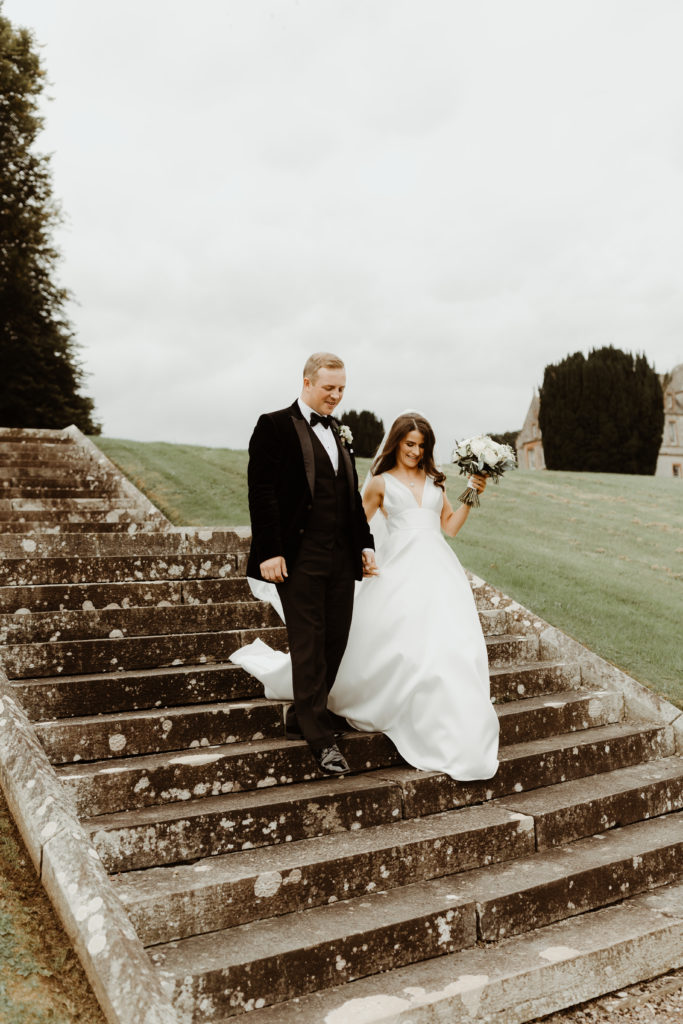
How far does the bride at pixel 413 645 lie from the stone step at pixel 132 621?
650mm

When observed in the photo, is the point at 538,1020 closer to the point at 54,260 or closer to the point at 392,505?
the point at 392,505

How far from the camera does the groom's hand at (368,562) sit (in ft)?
14.1

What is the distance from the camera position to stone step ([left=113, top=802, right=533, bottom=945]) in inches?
122

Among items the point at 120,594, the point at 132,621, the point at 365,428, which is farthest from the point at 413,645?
the point at 365,428

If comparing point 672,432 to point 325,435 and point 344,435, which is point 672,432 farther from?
point 325,435

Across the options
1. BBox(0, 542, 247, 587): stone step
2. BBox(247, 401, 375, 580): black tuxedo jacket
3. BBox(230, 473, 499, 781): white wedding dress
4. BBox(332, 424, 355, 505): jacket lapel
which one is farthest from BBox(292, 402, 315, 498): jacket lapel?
BBox(0, 542, 247, 587): stone step

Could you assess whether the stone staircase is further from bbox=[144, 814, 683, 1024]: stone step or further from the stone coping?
the stone coping

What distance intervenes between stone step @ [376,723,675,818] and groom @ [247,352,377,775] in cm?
43

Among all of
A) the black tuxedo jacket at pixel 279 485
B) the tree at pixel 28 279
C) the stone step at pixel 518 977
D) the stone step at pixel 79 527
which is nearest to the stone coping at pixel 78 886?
the stone step at pixel 518 977

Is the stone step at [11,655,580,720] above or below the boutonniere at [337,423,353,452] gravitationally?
below

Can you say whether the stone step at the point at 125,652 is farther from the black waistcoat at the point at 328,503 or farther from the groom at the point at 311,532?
the black waistcoat at the point at 328,503

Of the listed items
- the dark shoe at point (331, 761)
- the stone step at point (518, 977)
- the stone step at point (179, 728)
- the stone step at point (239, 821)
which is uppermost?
the stone step at point (179, 728)

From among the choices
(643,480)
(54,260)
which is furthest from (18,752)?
(54,260)

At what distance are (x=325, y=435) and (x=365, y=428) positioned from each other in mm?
32798
